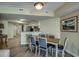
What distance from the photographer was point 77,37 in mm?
4719

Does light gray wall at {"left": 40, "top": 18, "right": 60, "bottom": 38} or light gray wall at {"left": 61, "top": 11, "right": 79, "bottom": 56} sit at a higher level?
light gray wall at {"left": 40, "top": 18, "right": 60, "bottom": 38}

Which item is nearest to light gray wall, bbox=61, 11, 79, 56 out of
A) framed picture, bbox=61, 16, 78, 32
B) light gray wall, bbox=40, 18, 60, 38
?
framed picture, bbox=61, 16, 78, 32

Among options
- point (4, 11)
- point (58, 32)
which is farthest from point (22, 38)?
point (4, 11)

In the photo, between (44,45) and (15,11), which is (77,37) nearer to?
(44,45)

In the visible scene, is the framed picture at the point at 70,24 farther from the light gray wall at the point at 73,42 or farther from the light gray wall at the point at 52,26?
the light gray wall at the point at 52,26

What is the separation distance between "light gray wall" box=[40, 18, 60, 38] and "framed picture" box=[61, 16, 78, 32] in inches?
37.2

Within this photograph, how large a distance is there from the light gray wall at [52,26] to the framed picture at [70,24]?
3.10ft

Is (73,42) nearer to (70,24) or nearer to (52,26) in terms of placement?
(70,24)

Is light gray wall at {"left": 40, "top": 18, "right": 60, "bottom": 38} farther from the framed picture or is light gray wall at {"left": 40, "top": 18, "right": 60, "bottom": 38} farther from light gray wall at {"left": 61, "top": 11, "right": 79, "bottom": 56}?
light gray wall at {"left": 61, "top": 11, "right": 79, "bottom": 56}

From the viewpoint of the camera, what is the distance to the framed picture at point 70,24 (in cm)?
486

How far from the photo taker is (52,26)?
7770 mm

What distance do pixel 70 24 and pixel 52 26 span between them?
8.21ft

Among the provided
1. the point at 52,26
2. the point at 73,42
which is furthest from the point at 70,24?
the point at 52,26

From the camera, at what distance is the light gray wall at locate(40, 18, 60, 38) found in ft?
23.0
